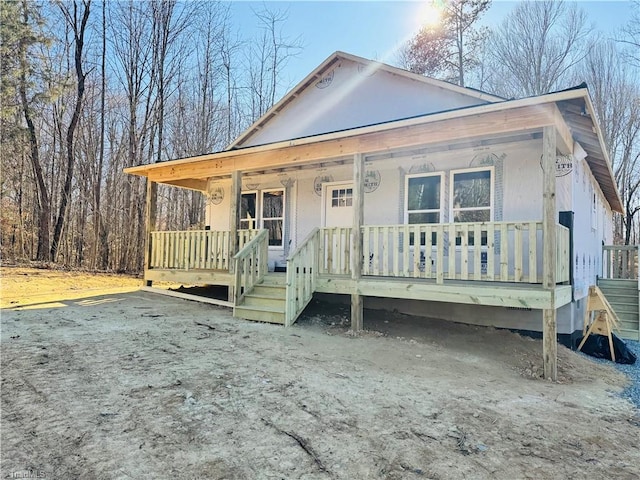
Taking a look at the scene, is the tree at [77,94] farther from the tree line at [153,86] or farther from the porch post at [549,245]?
the porch post at [549,245]

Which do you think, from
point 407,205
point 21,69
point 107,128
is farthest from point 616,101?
point 21,69

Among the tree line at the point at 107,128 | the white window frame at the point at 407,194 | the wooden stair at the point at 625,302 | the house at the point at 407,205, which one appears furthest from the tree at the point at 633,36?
the tree line at the point at 107,128

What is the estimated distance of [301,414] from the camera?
339 centimetres

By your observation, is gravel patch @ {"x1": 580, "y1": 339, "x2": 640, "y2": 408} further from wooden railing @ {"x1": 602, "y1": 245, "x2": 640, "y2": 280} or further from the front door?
wooden railing @ {"x1": 602, "y1": 245, "x2": 640, "y2": 280}

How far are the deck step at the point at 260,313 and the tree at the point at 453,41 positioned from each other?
54.2 ft

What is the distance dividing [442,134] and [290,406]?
454 cm

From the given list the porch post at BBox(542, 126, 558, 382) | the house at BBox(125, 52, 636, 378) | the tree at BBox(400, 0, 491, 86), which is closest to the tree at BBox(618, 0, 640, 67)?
the tree at BBox(400, 0, 491, 86)

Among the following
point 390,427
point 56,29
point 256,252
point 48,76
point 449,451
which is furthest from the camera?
point 56,29

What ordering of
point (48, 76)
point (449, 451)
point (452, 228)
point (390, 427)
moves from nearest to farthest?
1. point (449, 451)
2. point (390, 427)
3. point (452, 228)
4. point (48, 76)

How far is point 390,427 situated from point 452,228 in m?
3.64

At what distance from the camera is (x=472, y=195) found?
7676mm

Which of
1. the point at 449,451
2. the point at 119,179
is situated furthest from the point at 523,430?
the point at 119,179

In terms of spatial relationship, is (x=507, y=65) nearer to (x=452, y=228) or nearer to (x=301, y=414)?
(x=452, y=228)

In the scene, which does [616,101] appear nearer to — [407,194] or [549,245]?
[407,194]
